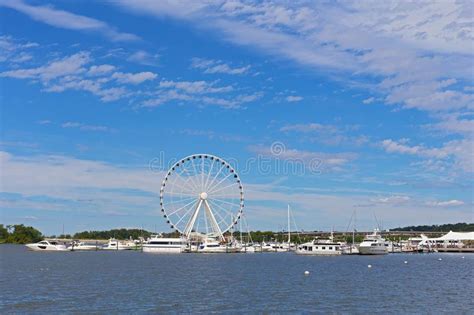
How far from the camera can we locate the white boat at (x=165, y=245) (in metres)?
164

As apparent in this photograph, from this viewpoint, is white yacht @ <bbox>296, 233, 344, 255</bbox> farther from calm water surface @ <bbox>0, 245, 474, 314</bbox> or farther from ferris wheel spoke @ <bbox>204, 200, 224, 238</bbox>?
calm water surface @ <bbox>0, 245, 474, 314</bbox>

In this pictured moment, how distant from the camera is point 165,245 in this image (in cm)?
16675

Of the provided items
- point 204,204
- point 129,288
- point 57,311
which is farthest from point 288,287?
point 204,204

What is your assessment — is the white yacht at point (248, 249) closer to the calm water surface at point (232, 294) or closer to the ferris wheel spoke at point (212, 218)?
the ferris wheel spoke at point (212, 218)

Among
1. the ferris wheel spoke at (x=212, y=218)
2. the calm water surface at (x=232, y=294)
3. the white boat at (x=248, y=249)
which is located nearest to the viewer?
the calm water surface at (x=232, y=294)

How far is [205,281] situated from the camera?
2753 inches

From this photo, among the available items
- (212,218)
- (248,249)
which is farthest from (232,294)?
(248,249)

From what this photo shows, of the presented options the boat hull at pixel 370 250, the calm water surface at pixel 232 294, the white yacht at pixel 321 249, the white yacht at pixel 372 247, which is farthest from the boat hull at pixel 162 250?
the calm water surface at pixel 232 294

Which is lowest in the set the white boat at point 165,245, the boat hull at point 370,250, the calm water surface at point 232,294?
the calm water surface at point 232,294

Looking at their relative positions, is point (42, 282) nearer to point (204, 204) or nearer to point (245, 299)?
point (245, 299)

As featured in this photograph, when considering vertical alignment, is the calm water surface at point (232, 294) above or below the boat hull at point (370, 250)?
below

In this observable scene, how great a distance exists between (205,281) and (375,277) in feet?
72.5

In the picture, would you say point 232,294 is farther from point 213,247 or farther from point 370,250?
point 213,247

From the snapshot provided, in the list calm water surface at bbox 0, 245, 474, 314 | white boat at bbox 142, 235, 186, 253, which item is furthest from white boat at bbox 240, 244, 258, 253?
calm water surface at bbox 0, 245, 474, 314
